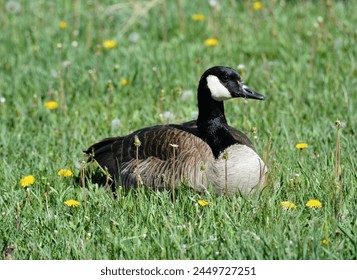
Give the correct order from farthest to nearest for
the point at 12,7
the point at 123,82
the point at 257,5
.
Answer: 1. the point at 12,7
2. the point at 257,5
3. the point at 123,82

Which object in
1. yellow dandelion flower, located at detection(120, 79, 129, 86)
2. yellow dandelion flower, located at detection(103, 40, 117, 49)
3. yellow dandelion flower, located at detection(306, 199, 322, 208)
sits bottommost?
yellow dandelion flower, located at detection(306, 199, 322, 208)

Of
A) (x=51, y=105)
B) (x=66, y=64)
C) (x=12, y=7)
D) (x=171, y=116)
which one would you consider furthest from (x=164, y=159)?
(x=12, y=7)

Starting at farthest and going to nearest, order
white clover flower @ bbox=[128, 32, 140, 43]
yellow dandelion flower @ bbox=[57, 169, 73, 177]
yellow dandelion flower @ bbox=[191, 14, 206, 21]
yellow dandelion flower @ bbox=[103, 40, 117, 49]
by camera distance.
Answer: yellow dandelion flower @ bbox=[191, 14, 206, 21]
white clover flower @ bbox=[128, 32, 140, 43]
yellow dandelion flower @ bbox=[103, 40, 117, 49]
yellow dandelion flower @ bbox=[57, 169, 73, 177]

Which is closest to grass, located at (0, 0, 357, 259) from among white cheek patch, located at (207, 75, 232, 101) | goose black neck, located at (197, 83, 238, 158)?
goose black neck, located at (197, 83, 238, 158)

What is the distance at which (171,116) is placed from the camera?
7.36m

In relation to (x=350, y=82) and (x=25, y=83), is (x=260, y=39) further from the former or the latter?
(x=25, y=83)

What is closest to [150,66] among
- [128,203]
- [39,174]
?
[39,174]

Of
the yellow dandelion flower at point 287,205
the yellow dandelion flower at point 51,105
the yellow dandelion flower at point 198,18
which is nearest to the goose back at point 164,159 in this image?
the yellow dandelion flower at point 287,205

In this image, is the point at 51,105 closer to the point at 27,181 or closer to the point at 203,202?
the point at 27,181

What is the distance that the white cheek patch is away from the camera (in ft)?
19.3

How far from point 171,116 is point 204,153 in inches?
63.6

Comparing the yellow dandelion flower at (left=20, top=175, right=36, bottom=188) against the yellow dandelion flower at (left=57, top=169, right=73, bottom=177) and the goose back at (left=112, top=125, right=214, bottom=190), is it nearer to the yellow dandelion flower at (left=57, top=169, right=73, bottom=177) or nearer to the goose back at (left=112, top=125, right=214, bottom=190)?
the yellow dandelion flower at (left=57, top=169, right=73, bottom=177)

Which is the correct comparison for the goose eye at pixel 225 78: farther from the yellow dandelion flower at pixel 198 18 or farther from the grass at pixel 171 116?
the yellow dandelion flower at pixel 198 18

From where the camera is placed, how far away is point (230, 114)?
768cm
